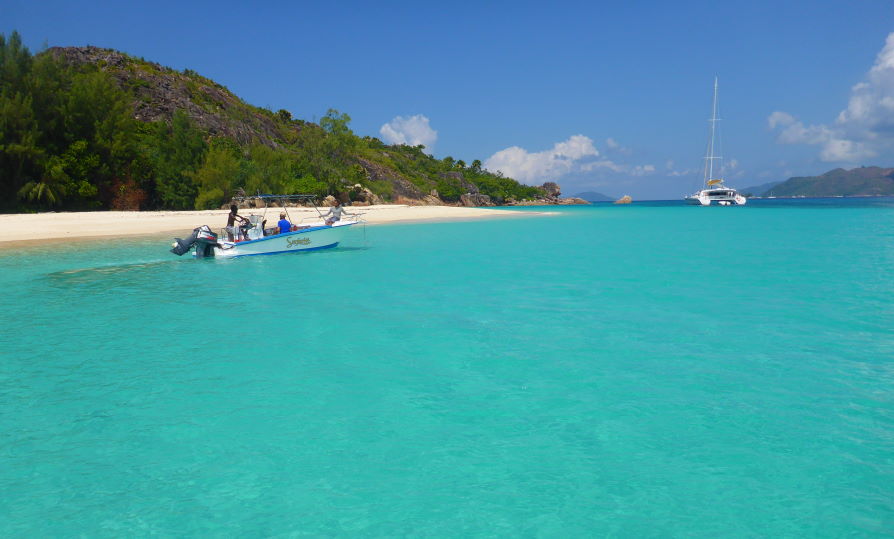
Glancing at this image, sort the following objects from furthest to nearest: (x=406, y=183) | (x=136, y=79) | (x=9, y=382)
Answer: (x=406, y=183) → (x=136, y=79) → (x=9, y=382)

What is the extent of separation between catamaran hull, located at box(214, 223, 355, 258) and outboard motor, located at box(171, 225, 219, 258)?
31 centimetres

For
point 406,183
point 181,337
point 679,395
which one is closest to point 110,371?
point 181,337

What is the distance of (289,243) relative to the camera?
22.9 metres

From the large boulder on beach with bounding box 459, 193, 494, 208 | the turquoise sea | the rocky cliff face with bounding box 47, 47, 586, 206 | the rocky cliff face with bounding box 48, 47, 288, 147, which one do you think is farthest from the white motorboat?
the large boulder on beach with bounding box 459, 193, 494, 208

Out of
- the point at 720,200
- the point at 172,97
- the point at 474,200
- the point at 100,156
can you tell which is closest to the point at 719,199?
the point at 720,200

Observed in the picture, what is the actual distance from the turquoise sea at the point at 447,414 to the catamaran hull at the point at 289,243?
23.1ft

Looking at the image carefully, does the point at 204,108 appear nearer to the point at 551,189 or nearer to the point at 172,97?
the point at 172,97

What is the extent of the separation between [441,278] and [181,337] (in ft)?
28.3

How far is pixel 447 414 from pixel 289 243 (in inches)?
703

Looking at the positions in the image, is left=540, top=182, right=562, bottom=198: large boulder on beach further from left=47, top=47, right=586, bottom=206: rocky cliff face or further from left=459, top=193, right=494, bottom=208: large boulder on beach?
left=47, top=47, right=586, bottom=206: rocky cliff face

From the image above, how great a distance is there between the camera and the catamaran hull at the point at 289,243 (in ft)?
70.7

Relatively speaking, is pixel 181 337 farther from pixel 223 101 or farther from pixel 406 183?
pixel 406 183

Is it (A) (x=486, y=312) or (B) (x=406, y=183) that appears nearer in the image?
(A) (x=486, y=312)

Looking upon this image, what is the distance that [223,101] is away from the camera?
302 feet
